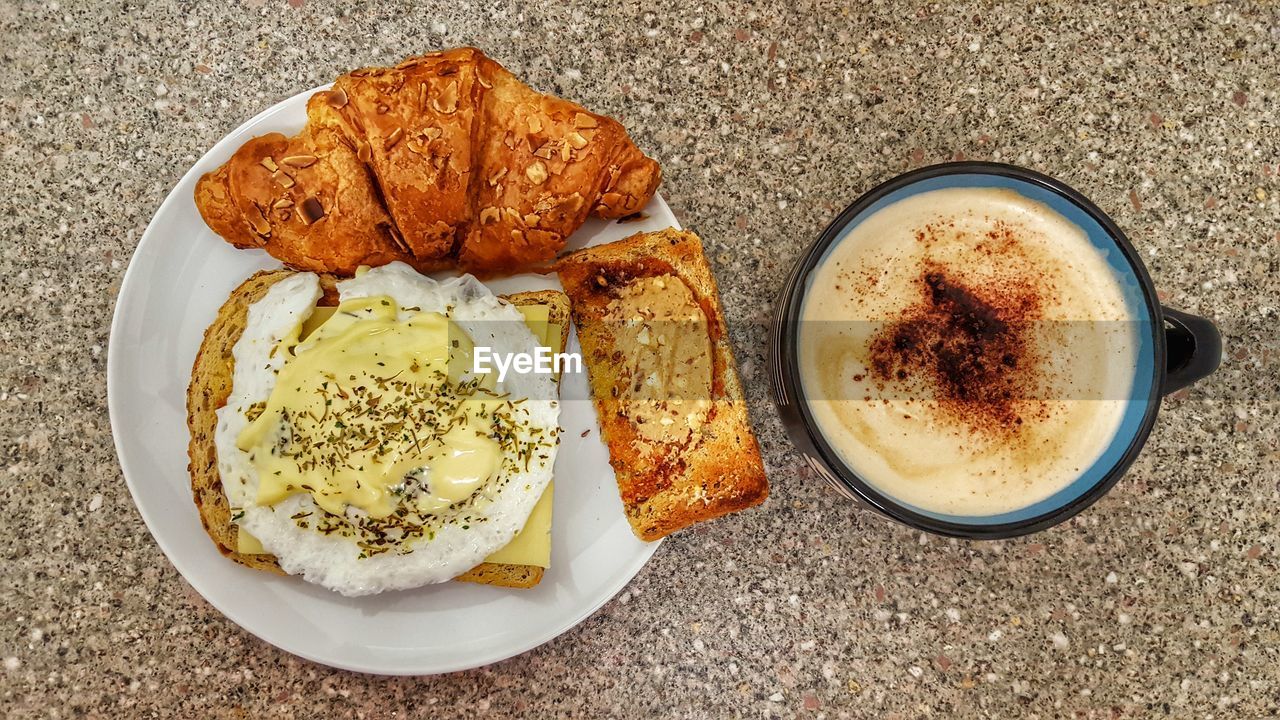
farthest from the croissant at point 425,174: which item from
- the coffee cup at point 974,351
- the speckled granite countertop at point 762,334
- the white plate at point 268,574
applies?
the coffee cup at point 974,351

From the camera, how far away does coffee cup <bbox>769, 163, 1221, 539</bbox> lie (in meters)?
1.25

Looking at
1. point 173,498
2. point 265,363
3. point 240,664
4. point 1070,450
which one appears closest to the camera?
point 1070,450

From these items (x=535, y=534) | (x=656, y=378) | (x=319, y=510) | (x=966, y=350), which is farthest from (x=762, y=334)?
(x=319, y=510)

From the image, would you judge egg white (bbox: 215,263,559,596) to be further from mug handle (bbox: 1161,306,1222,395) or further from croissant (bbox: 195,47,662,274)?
mug handle (bbox: 1161,306,1222,395)

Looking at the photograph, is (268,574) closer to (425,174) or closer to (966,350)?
(425,174)

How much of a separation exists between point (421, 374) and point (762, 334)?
2.39 feet

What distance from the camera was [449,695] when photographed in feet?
5.65

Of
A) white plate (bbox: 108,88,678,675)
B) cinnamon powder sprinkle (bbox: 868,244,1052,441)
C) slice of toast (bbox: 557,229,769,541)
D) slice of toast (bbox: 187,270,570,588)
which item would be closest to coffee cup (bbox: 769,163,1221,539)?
cinnamon powder sprinkle (bbox: 868,244,1052,441)

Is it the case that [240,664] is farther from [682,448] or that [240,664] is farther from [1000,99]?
[1000,99]

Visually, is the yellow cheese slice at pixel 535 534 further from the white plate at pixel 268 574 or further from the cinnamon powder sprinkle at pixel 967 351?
the cinnamon powder sprinkle at pixel 967 351

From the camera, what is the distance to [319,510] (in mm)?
1422

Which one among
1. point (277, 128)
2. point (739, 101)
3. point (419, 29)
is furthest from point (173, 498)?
point (739, 101)

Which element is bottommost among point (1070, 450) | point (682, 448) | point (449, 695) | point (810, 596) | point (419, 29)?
point (449, 695)

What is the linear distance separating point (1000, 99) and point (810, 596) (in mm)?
1173
